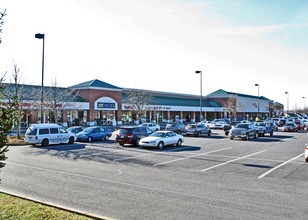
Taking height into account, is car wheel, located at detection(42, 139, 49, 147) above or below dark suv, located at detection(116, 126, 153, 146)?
below

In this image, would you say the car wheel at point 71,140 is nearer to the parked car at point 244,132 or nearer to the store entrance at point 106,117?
the parked car at point 244,132

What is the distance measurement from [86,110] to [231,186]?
44.4 metres

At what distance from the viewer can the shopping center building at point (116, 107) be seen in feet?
147

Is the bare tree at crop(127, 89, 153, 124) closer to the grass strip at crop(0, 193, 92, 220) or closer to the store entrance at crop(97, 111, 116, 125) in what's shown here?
the store entrance at crop(97, 111, 116, 125)

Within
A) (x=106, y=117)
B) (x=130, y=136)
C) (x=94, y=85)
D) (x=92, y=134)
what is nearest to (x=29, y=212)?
(x=130, y=136)

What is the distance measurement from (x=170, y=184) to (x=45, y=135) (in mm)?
16105

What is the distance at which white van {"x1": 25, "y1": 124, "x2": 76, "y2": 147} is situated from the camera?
24109 millimetres

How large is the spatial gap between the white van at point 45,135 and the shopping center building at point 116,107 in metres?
7.55

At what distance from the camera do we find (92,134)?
28.5m

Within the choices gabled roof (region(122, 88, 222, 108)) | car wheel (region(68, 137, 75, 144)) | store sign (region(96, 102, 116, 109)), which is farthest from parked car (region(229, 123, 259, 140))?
gabled roof (region(122, 88, 222, 108))

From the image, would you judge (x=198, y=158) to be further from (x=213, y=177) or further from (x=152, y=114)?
(x=152, y=114)

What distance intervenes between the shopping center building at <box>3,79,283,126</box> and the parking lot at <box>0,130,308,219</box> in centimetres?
1921

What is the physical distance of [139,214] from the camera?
25.6 feet

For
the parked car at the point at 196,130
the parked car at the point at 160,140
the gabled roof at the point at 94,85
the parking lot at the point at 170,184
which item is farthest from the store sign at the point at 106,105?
the parking lot at the point at 170,184
